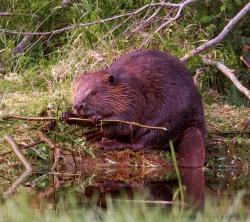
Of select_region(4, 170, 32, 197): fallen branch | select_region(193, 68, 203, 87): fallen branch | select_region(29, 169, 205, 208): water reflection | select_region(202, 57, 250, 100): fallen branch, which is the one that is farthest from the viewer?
select_region(193, 68, 203, 87): fallen branch

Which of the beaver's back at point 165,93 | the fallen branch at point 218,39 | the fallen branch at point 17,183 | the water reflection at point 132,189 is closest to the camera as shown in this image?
the water reflection at point 132,189

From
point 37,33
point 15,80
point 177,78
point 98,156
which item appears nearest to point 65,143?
point 98,156

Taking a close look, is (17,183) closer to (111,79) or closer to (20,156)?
(20,156)

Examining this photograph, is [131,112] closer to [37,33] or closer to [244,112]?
[244,112]

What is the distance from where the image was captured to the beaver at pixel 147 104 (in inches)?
247

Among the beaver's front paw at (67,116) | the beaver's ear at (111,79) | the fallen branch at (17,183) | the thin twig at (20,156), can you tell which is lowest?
the fallen branch at (17,183)

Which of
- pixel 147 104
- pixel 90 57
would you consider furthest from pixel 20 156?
pixel 90 57

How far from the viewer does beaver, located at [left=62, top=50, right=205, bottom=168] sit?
628cm

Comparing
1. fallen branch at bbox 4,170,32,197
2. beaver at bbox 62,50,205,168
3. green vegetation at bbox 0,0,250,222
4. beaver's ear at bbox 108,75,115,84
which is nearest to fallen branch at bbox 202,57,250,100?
green vegetation at bbox 0,0,250,222

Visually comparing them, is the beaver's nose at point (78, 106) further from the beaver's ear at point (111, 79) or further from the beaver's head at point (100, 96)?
the beaver's ear at point (111, 79)

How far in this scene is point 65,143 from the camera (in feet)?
21.3

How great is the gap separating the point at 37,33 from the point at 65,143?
2.37m

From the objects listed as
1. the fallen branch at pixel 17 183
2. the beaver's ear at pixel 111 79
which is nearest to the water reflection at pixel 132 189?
the fallen branch at pixel 17 183

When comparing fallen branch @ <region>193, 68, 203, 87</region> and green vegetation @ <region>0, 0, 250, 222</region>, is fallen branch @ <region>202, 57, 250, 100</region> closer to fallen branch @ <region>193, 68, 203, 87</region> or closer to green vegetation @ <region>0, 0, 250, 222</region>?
fallen branch @ <region>193, 68, 203, 87</region>
